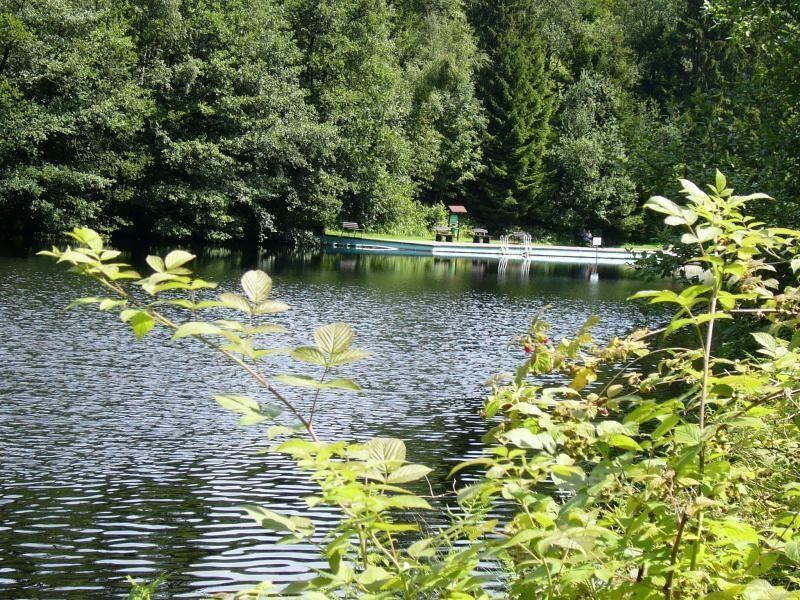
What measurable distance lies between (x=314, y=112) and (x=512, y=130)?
14249mm

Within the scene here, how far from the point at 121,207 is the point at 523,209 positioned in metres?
21.8

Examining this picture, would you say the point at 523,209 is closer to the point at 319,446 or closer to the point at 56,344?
the point at 56,344

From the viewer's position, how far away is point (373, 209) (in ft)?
136

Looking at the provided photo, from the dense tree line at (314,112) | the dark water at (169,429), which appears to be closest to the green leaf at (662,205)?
the dark water at (169,429)

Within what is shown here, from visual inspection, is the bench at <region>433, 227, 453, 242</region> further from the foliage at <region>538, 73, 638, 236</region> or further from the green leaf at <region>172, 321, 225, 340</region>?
the green leaf at <region>172, 321, 225, 340</region>

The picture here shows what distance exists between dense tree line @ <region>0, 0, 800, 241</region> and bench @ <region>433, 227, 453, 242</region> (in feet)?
4.24

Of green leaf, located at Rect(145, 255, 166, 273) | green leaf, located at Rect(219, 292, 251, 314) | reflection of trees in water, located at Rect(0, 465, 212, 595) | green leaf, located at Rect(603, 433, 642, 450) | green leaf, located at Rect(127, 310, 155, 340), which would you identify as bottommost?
reflection of trees in water, located at Rect(0, 465, 212, 595)

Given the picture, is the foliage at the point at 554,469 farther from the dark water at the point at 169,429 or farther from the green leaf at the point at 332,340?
the dark water at the point at 169,429

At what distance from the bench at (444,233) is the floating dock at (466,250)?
7.28ft

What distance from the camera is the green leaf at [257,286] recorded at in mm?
1844

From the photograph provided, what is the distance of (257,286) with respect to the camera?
1.88 metres

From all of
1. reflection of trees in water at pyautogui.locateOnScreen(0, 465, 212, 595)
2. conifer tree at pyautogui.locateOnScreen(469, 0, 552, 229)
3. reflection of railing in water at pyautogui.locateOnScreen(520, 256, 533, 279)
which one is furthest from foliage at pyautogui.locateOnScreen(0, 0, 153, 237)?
reflection of trees in water at pyautogui.locateOnScreen(0, 465, 212, 595)

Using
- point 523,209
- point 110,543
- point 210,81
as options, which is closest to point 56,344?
point 110,543

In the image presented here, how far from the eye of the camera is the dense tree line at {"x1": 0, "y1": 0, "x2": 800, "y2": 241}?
32.5 m
